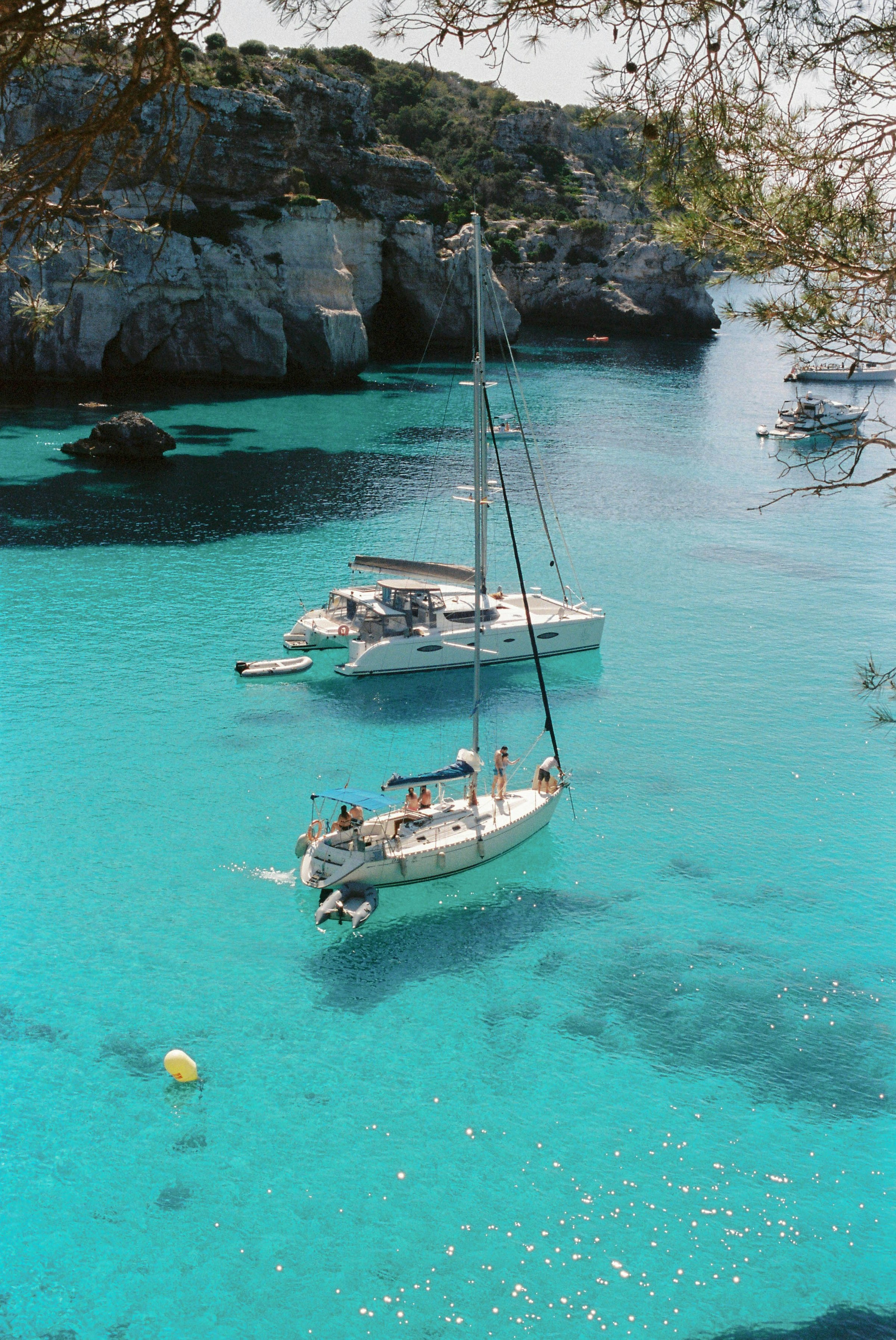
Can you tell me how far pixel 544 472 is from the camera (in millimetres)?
61688

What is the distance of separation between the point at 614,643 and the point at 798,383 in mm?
69206

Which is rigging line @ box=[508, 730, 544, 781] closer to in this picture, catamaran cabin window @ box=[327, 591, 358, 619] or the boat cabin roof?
the boat cabin roof

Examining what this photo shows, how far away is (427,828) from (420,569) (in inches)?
608

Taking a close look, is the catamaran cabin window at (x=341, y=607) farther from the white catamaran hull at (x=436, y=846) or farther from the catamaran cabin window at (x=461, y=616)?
the white catamaran hull at (x=436, y=846)

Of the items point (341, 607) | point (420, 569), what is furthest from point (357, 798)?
point (420, 569)

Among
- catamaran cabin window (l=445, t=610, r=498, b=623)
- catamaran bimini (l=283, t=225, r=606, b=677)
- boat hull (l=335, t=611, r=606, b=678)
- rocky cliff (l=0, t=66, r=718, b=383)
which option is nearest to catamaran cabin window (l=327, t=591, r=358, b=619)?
catamaran bimini (l=283, t=225, r=606, b=677)

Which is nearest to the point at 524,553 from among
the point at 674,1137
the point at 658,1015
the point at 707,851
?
the point at 707,851

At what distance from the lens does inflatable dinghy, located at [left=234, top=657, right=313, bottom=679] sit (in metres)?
34.1

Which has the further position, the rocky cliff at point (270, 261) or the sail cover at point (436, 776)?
the rocky cliff at point (270, 261)

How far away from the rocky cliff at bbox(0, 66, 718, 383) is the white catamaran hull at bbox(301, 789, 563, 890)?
4462 centimetres

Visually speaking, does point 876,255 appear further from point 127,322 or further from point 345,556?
point 127,322

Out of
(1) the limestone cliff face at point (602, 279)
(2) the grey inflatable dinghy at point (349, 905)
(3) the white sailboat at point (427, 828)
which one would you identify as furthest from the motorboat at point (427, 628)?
(1) the limestone cliff face at point (602, 279)

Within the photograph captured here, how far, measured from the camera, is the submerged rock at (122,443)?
58750 millimetres

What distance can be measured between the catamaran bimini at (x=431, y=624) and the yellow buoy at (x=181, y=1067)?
17687 mm
